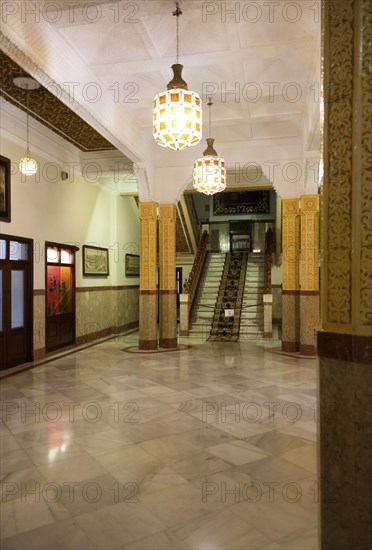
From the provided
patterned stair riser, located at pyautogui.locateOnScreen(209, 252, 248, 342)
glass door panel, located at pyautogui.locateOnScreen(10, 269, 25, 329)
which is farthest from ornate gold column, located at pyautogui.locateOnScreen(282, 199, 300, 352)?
glass door panel, located at pyautogui.locateOnScreen(10, 269, 25, 329)

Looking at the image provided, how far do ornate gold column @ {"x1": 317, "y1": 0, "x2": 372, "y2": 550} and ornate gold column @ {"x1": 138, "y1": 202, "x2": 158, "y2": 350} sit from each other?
733 cm

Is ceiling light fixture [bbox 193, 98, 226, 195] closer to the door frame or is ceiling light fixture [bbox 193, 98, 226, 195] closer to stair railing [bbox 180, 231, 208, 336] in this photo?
the door frame

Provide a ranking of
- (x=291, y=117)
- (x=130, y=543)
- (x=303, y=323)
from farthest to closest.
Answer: (x=303, y=323), (x=291, y=117), (x=130, y=543)

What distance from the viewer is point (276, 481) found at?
10.3 ft

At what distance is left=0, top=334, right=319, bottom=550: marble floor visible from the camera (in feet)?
8.29

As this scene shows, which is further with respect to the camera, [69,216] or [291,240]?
[69,216]

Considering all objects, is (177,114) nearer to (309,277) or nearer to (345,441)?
(345,441)

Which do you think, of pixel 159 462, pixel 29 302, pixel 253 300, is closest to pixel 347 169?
pixel 159 462

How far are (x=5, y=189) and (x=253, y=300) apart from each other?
753cm

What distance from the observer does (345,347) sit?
1.95 m

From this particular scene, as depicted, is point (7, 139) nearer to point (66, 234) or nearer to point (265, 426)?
point (66, 234)

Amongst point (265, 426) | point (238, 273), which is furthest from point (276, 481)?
point (238, 273)

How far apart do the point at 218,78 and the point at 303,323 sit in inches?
189

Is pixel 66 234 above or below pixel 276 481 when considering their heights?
above
